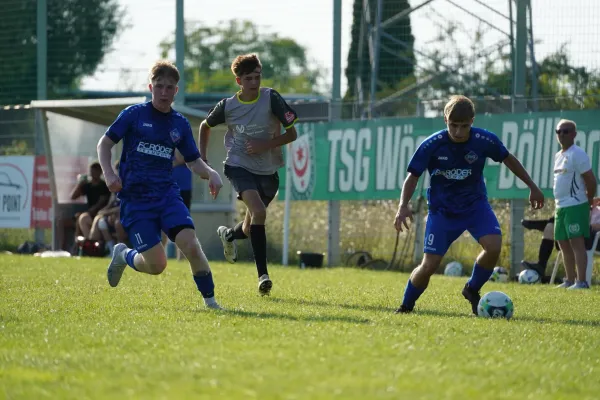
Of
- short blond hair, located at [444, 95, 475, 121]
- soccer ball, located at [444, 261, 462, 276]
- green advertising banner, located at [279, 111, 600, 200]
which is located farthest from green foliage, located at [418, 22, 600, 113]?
short blond hair, located at [444, 95, 475, 121]

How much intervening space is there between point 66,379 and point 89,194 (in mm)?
13447

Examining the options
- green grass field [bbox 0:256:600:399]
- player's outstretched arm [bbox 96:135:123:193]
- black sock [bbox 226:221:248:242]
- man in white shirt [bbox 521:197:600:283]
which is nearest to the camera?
green grass field [bbox 0:256:600:399]

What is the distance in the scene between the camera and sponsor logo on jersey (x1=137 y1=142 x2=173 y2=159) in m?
7.95

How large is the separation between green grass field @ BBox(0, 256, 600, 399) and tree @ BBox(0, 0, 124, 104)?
407 inches

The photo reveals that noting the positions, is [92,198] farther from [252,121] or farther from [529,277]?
[252,121]

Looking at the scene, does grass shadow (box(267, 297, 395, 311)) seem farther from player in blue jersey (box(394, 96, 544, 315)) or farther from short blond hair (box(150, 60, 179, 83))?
short blond hair (box(150, 60, 179, 83))

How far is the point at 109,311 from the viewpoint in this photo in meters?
7.55

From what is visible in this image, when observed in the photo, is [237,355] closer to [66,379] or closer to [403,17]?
[66,379]

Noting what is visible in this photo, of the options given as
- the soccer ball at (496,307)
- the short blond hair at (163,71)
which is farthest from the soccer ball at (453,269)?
the short blond hair at (163,71)

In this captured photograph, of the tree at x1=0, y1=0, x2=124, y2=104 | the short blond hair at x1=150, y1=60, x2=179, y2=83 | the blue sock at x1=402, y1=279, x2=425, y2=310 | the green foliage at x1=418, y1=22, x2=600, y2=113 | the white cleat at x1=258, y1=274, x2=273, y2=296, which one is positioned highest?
the tree at x1=0, y1=0, x2=124, y2=104

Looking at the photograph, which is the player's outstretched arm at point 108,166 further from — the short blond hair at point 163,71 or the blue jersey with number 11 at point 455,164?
the blue jersey with number 11 at point 455,164

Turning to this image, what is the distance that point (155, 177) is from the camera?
7969 mm

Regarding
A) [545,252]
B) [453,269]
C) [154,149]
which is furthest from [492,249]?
[453,269]

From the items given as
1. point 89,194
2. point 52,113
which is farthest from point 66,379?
point 52,113
